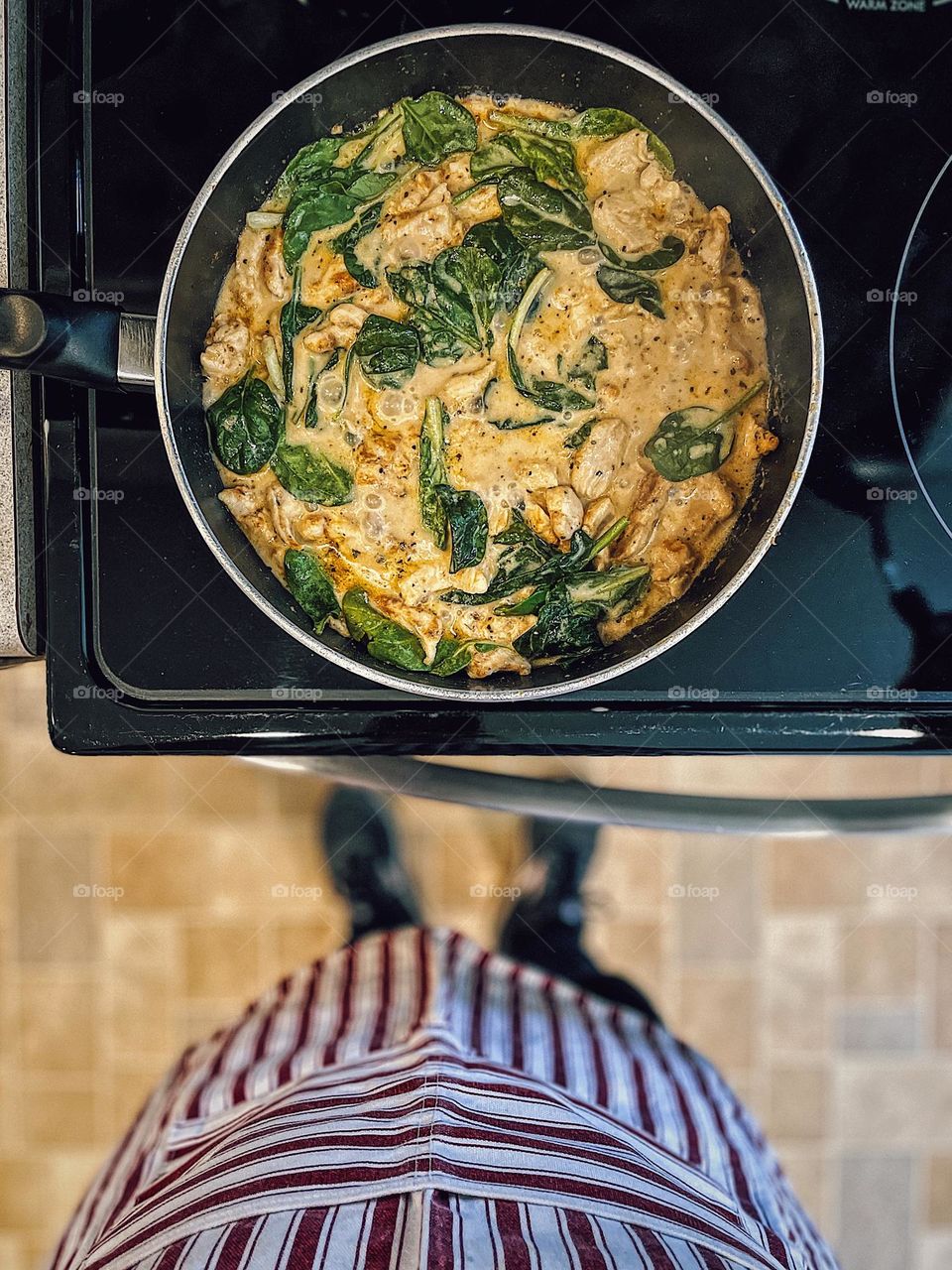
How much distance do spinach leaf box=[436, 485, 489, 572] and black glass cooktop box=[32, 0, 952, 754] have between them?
0.19 m

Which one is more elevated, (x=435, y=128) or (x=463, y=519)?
(x=435, y=128)

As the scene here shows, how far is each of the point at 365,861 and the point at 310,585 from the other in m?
0.90

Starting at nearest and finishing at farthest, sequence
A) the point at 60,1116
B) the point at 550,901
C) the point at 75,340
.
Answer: the point at 75,340
the point at 550,901
the point at 60,1116

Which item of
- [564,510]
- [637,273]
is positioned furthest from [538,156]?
[564,510]

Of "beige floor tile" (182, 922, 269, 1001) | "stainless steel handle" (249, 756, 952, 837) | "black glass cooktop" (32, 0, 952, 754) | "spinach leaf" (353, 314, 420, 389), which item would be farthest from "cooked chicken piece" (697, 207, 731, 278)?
"beige floor tile" (182, 922, 269, 1001)

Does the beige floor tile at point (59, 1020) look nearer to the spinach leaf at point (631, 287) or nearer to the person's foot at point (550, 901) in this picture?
the person's foot at point (550, 901)

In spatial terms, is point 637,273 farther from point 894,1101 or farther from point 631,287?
point 894,1101

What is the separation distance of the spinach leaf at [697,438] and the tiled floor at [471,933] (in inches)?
33.6

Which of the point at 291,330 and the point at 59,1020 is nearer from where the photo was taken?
the point at 291,330

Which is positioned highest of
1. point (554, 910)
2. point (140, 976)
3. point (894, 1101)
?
point (554, 910)

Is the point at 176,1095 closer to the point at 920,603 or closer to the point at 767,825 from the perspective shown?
the point at 767,825

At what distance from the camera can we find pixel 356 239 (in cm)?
111

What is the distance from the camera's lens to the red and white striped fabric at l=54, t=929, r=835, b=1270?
1.15m

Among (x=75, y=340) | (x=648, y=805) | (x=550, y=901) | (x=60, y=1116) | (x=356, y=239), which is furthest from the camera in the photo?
(x=60, y=1116)
